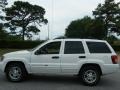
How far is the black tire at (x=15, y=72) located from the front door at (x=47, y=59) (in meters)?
0.45

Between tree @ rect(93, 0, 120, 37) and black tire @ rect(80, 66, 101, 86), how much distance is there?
4221 cm

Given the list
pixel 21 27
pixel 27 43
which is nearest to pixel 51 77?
pixel 27 43

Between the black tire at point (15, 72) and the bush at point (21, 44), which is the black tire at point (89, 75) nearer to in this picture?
the black tire at point (15, 72)

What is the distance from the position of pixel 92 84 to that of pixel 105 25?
42.8 m

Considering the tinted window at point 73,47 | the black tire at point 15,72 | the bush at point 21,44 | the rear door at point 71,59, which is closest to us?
the rear door at point 71,59

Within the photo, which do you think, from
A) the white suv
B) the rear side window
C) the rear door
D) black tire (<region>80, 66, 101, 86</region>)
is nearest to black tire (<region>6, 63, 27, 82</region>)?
the white suv

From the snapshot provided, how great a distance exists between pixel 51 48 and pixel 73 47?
870mm

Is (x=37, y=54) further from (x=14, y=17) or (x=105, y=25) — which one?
(x=14, y=17)

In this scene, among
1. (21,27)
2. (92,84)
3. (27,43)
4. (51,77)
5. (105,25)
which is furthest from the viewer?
(21,27)

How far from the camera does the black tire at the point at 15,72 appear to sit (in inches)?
410

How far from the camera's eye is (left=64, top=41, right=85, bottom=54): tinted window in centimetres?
1027

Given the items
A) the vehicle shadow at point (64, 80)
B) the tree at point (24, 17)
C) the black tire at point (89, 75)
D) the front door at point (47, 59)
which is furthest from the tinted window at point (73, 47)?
the tree at point (24, 17)

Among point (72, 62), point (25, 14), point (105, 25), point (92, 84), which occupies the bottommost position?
point (92, 84)

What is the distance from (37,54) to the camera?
10.3 m
